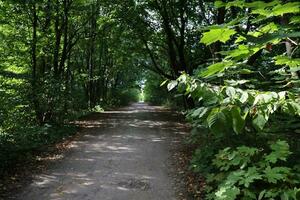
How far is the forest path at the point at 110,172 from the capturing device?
6973mm

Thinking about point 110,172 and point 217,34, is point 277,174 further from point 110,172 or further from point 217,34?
point 110,172

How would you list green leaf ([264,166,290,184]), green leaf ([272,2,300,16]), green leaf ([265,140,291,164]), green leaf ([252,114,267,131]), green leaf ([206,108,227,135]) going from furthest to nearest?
green leaf ([265,140,291,164])
green leaf ([264,166,290,184])
green leaf ([252,114,267,131])
green leaf ([206,108,227,135])
green leaf ([272,2,300,16])

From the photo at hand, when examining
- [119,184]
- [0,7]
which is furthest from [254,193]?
[0,7]

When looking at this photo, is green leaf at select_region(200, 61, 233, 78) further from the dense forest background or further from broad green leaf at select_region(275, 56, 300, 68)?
broad green leaf at select_region(275, 56, 300, 68)

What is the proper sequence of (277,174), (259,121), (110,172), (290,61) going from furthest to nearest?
(110,172) → (277,174) → (290,61) → (259,121)

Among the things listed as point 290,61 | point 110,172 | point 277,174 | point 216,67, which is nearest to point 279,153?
point 277,174

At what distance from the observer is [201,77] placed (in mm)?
2033

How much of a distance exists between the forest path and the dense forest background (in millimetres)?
1029

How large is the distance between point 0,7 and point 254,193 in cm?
1101

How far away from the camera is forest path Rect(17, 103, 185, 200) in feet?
22.9

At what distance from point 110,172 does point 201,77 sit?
6.80m

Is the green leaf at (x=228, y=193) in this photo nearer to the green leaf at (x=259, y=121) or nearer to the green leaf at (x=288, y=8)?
the green leaf at (x=259, y=121)

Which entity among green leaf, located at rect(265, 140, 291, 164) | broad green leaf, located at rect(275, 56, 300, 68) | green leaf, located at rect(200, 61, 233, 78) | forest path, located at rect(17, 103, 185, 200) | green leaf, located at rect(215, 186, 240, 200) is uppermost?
broad green leaf, located at rect(275, 56, 300, 68)

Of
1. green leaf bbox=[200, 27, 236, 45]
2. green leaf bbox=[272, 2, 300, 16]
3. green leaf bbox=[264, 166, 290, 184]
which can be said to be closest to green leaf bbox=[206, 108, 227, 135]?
green leaf bbox=[200, 27, 236, 45]
